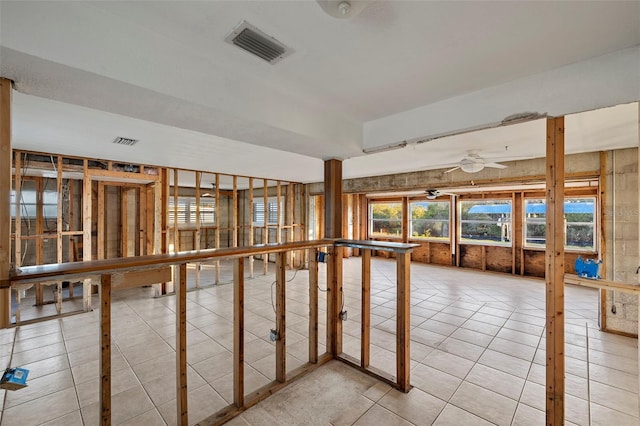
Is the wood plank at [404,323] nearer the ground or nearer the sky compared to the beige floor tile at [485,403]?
nearer the sky

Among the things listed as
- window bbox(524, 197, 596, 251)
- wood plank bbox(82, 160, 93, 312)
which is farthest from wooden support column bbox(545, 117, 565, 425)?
window bbox(524, 197, 596, 251)

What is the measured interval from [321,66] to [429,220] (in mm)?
8094

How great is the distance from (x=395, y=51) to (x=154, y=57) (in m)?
1.37

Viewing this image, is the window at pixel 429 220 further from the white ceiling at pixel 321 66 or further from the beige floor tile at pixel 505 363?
the white ceiling at pixel 321 66

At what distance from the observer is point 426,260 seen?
346 inches

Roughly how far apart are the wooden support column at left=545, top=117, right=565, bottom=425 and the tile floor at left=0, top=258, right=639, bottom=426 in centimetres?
37

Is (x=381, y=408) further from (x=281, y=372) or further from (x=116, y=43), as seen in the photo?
(x=116, y=43)

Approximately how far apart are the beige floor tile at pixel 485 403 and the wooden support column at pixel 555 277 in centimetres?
31

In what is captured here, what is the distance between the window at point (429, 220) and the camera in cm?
862

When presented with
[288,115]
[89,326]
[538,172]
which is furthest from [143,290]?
[538,172]

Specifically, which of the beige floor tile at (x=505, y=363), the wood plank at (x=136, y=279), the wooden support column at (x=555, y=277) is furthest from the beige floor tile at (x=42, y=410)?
the beige floor tile at (x=505, y=363)

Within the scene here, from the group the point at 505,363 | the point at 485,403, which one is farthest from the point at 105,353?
the point at 505,363

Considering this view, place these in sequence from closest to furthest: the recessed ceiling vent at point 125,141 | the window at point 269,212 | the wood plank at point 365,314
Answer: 1. the wood plank at point 365,314
2. the recessed ceiling vent at point 125,141
3. the window at point 269,212

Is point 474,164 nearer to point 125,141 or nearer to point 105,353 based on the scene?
point 105,353
